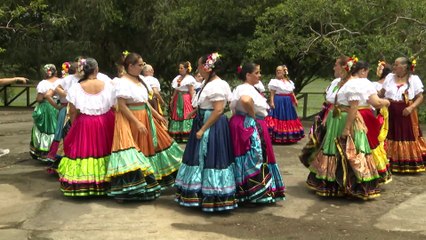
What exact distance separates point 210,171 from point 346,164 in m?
1.85

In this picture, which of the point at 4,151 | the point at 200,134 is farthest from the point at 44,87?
the point at 200,134

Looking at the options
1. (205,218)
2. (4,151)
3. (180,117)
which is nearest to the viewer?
(205,218)

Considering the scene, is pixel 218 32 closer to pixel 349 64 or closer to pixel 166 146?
pixel 166 146

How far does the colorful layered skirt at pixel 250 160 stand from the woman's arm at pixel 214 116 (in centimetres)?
37

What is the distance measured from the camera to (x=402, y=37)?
14.5 m

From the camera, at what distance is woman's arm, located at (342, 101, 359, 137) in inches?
253

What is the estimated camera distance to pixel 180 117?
11.7 m

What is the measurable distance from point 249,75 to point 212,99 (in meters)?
0.63

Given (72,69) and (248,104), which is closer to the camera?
(248,104)

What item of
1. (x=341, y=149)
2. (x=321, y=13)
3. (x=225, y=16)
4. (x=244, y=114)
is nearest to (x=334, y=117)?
(x=341, y=149)

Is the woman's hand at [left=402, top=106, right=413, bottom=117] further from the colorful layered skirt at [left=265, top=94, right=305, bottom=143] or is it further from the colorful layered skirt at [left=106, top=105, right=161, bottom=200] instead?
the colorful layered skirt at [left=106, top=105, right=161, bottom=200]

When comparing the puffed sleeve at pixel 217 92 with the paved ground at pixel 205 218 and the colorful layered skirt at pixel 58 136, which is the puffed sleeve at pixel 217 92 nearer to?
the paved ground at pixel 205 218

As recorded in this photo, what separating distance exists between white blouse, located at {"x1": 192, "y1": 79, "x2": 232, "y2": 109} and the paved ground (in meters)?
1.30

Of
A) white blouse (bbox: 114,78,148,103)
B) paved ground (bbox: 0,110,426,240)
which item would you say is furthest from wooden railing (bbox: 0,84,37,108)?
white blouse (bbox: 114,78,148,103)
